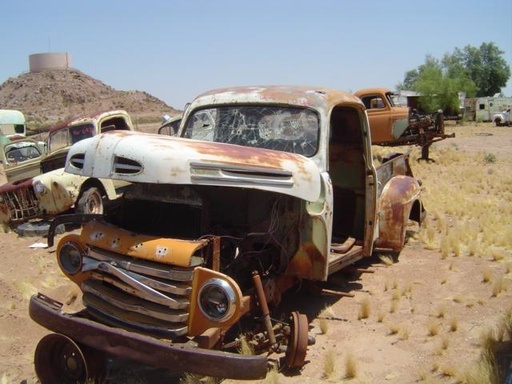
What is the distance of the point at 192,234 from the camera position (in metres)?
4.39

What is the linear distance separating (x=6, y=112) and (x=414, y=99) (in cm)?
3205

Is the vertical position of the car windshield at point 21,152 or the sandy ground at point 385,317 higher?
the car windshield at point 21,152

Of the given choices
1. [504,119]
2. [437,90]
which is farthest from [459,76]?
[504,119]

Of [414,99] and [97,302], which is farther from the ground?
[414,99]

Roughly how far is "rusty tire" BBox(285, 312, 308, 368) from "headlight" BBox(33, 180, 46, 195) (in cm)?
753

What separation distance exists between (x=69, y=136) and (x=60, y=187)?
1.62 meters

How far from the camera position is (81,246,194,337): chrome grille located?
3.97 m

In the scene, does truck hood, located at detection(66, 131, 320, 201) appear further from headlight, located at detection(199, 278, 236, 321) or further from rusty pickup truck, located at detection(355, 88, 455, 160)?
rusty pickup truck, located at detection(355, 88, 455, 160)

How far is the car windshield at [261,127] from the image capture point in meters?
5.66

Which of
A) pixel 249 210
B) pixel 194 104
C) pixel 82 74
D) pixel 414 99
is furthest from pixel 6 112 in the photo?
pixel 82 74

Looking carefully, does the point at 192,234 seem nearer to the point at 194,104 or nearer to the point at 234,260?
the point at 234,260

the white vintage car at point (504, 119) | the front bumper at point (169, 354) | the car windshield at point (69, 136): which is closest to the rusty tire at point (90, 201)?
the car windshield at point (69, 136)

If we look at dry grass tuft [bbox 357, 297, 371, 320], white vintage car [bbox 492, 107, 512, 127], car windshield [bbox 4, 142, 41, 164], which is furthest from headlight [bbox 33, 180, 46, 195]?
white vintage car [bbox 492, 107, 512, 127]

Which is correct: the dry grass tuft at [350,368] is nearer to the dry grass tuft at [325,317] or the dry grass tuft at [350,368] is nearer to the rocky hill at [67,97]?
the dry grass tuft at [325,317]
